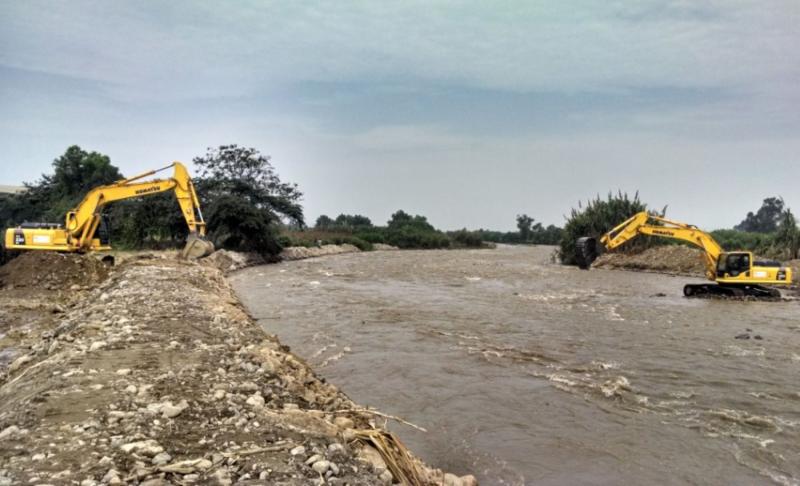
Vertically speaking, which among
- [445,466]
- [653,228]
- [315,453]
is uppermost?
[653,228]

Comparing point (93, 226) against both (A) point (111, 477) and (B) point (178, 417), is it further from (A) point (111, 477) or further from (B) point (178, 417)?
(A) point (111, 477)

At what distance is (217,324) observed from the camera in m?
8.83

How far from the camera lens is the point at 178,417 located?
425 centimetres

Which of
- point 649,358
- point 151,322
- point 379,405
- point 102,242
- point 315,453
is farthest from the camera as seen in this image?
point 102,242

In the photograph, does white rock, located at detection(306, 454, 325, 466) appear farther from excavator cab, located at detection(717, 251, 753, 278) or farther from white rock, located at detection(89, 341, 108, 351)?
excavator cab, located at detection(717, 251, 753, 278)

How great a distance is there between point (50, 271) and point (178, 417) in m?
15.0

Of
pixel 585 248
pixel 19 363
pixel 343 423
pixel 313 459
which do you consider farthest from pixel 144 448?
pixel 585 248

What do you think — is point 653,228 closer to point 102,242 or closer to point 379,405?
point 379,405

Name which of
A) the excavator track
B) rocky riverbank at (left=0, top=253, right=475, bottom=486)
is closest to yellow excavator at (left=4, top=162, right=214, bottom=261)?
rocky riverbank at (left=0, top=253, right=475, bottom=486)

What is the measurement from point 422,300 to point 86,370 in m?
12.9

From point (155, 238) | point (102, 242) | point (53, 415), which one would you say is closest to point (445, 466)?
point (53, 415)

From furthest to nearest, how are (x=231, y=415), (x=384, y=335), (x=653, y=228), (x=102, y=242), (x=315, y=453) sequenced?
(x=653, y=228)
(x=102, y=242)
(x=384, y=335)
(x=231, y=415)
(x=315, y=453)

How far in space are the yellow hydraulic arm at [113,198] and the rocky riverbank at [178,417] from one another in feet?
37.6

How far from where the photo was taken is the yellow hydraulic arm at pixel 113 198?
1844cm
